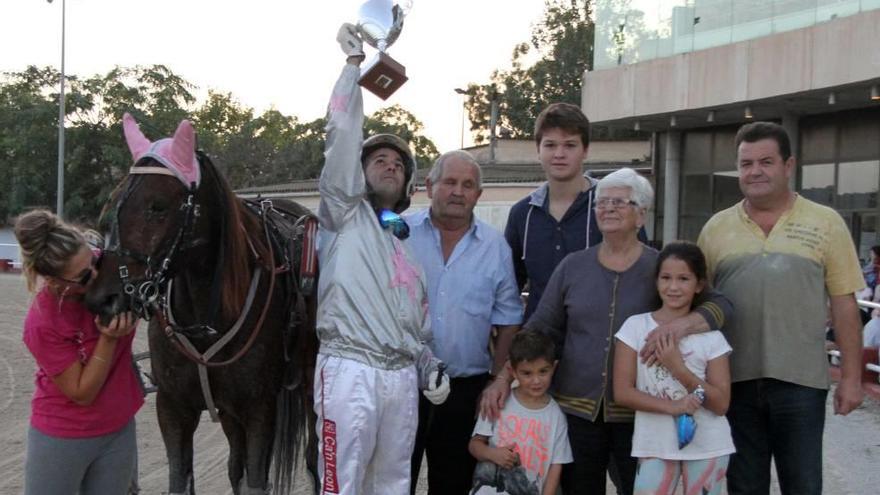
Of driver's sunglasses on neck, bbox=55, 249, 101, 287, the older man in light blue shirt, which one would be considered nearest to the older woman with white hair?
the older man in light blue shirt

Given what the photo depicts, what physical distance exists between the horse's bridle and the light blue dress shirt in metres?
1.01

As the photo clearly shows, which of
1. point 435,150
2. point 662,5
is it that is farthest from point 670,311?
point 435,150

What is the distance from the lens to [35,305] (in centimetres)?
310

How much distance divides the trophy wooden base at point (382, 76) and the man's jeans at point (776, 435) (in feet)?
5.94

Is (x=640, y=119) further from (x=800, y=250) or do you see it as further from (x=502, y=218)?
(x=800, y=250)

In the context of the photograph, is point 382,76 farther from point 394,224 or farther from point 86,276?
point 86,276

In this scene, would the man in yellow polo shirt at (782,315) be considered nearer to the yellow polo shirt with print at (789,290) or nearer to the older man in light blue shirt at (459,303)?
the yellow polo shirt with print at (789,290)

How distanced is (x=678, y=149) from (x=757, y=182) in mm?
15813

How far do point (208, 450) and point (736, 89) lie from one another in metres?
11.9

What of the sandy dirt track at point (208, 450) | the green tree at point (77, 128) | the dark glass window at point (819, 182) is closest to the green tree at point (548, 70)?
the green tree at point (77, 128)

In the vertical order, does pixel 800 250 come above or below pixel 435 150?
below

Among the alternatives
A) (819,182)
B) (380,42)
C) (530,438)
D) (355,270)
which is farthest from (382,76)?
(819,182)

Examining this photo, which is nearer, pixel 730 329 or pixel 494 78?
pixel 730 329

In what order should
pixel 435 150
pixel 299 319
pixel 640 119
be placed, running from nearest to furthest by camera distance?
pixel 299 319 < pixel 640 119 < pixel 435 150
